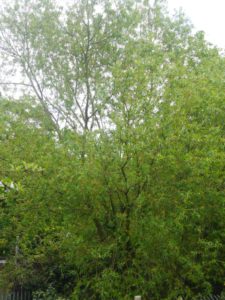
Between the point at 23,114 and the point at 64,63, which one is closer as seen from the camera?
the point at 23,114

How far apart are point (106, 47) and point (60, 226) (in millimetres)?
6327

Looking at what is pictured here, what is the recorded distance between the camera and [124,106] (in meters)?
7.66

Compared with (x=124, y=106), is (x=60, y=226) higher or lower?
lower

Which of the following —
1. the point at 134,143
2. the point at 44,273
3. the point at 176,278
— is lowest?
the point at 176,278

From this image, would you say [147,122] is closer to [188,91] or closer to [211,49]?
[188,91]

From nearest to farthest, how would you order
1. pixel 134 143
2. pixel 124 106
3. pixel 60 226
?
pixel 134 143, pixel 124 106, pixel 60 226

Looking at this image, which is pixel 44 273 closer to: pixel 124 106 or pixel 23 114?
pixel 23 114

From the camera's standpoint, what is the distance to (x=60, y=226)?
8.25 meters

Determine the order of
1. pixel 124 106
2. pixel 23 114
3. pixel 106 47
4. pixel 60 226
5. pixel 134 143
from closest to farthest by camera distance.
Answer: pixel 134 143 → pixel 124 106 → pixel 60 226 → pixel 23 114 → pixel 106 47

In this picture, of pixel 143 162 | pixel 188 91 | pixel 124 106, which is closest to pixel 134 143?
pixel 143 162

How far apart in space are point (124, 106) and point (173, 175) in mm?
1488

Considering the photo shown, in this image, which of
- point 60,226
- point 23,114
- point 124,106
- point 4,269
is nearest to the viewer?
point 124,106

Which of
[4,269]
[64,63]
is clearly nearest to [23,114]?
[64,63]

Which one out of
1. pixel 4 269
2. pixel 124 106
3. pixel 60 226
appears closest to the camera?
pixel 124 106
